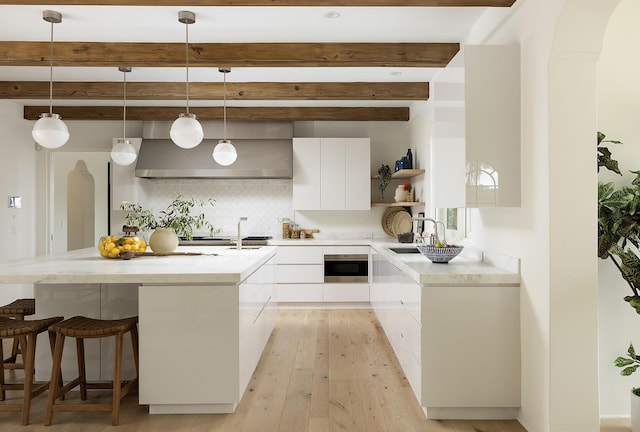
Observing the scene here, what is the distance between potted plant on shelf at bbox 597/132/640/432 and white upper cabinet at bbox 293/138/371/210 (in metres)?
3.80

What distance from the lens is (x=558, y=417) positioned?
8.01 feet

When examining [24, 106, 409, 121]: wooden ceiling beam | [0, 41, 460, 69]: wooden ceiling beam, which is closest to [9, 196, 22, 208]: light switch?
[24, 106, 409, 121]: wooden ceiling beam

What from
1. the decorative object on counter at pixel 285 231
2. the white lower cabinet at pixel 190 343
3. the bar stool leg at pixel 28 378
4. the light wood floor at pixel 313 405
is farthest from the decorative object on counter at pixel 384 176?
the bar stool leg at pixel 28 378

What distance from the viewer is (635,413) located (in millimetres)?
2592

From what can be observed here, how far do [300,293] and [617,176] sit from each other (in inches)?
159

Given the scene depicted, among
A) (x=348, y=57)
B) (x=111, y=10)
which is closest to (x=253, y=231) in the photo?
(x=348, y=57)

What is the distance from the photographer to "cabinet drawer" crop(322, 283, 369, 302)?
609 cm

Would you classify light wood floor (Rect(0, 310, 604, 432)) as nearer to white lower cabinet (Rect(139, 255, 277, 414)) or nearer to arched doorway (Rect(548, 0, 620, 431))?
white lower cabinet (Rect(139, 255, 277, 414))

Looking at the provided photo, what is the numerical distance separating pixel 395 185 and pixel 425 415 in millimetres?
4227

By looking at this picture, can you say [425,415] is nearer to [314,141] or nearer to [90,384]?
[90,384]

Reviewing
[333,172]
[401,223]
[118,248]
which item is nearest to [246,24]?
[118,248]

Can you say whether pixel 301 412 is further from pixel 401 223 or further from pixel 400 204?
pixel 401 223

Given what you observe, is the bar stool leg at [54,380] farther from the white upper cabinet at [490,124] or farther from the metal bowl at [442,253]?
the white upper cabinet at [490,124]

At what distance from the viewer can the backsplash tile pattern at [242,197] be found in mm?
6727
